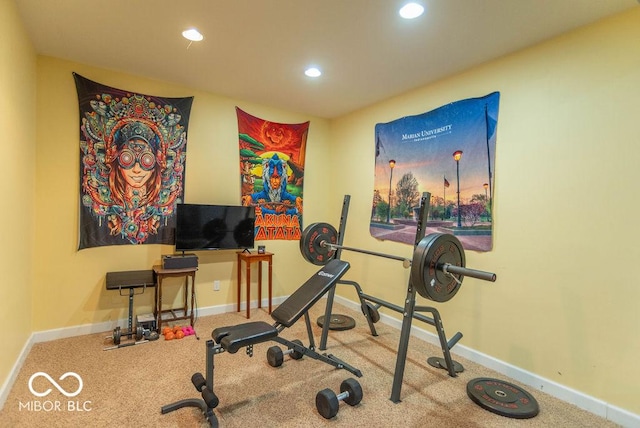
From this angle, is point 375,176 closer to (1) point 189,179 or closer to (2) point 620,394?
(1) point 189,179

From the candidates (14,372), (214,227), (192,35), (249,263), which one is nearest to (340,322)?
(249,263)

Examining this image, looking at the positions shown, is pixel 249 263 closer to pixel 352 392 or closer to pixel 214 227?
pixel 214 227

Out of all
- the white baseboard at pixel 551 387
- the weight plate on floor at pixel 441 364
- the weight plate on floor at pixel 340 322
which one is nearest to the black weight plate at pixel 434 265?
the weight plate on floor at pixel 441 364

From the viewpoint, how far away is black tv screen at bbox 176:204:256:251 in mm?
3484

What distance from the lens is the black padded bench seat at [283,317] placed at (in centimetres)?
197

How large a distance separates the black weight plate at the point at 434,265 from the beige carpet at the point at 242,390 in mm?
820

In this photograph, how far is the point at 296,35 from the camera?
2467mm

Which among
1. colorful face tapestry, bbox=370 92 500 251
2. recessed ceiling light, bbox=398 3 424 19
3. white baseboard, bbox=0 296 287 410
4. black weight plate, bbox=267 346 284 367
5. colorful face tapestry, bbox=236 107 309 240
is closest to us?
recessed ceiling light, bbox=398 3 424 19

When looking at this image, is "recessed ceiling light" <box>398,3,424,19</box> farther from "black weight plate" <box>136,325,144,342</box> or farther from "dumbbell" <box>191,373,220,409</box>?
"black weight plate" <box>136,325,144,342</box>

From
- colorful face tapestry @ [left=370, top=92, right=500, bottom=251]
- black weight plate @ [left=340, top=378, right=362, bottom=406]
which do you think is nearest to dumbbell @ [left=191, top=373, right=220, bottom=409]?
black weight plate @ [left=340, top=378, right=362, bottom=406]

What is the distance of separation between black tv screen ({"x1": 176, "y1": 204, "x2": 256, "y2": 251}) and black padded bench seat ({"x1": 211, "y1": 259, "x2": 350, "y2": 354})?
146 cm

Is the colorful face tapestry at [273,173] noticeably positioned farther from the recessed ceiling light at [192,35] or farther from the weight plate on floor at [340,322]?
the recessed ceiling light at [192,35]

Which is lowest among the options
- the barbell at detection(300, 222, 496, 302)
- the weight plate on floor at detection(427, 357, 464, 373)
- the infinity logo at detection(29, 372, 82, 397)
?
the weight plate on floor at detection(427, 357, 464, 373)

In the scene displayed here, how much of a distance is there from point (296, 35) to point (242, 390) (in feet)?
8.68
